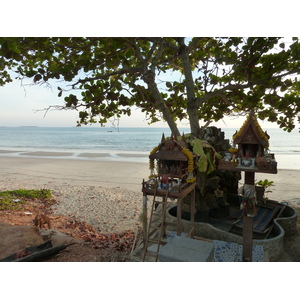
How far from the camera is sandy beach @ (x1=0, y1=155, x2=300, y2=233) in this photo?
12.9 metres

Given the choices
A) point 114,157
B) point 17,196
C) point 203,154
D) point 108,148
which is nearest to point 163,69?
point 203,154

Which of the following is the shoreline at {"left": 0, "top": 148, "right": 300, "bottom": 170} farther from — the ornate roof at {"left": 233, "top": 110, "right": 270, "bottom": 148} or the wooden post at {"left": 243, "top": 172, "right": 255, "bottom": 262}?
the ornate roof at {"left": 233, "top": 110, "right": 270, "bottom": 148}

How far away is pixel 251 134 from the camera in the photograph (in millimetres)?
6199

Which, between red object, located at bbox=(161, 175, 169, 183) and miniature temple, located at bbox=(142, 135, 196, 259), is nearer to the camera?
miniature temple, located at bbox=(142, 135, 196, 259)

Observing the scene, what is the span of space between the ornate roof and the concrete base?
2.90 m

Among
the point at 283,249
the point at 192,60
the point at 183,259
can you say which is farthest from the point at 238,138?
the point at 192,60

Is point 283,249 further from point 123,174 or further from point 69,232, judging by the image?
point 123,174

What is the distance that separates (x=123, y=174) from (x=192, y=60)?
50.5 feet

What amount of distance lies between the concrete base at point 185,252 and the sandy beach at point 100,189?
20.9 ft

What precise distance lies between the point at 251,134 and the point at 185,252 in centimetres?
350

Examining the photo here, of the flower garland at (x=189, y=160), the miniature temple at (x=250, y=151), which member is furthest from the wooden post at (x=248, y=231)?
the flower garland at (x=189, y=160)

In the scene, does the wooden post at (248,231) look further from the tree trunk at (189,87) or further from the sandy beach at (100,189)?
the sandy beach at (100,189)

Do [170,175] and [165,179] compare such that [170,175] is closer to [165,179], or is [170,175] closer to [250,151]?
[165,179]

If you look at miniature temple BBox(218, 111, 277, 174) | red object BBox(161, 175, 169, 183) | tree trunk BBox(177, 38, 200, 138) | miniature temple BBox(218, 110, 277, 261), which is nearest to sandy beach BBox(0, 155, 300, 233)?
red object BBox(161, 175, 169, 183)
